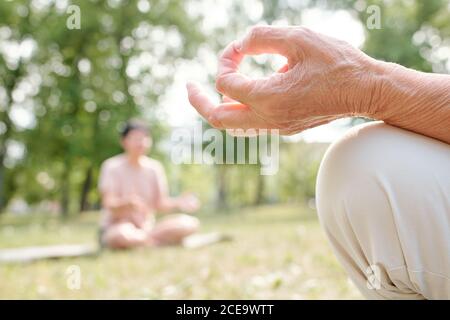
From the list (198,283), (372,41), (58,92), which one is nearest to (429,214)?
(198,283)

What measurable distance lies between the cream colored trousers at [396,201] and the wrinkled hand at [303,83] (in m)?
0.09

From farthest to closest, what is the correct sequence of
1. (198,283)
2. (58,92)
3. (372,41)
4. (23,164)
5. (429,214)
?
(23,164) → (58,92) → (372,41) → (198,283) → (429,214)

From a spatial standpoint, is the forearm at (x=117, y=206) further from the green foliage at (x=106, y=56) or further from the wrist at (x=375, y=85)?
the green foliage at (x=106, y=56)

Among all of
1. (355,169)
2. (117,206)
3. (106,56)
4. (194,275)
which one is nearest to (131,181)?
(117,206)

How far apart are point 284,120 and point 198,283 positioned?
2206 millimetres

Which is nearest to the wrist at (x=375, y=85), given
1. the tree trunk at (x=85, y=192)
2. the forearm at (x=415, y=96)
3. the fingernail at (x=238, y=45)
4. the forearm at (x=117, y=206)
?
the forearm at (x=415, y=96)

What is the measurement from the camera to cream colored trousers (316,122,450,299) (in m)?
1.15

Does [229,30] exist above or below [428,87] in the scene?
above

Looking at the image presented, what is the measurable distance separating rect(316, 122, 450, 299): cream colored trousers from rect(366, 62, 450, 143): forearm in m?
0.05

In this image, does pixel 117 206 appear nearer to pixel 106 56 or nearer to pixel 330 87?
pixel 330 87

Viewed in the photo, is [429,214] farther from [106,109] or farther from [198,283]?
[106,109]

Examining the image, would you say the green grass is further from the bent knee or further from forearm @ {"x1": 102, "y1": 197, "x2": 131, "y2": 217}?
the bent knee

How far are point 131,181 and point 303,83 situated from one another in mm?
5669

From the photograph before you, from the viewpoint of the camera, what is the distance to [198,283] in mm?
3246
